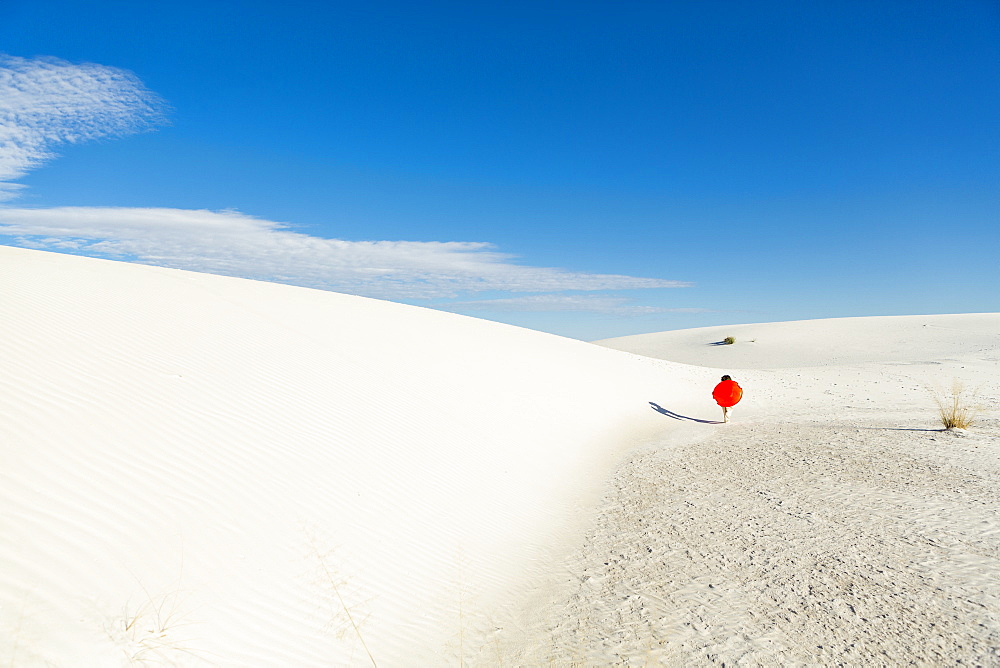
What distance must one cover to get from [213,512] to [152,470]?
66 centimetres

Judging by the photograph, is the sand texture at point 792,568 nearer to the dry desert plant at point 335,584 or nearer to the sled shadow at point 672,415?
the dry desert plant at point 335,584

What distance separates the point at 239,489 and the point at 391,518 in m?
1.57

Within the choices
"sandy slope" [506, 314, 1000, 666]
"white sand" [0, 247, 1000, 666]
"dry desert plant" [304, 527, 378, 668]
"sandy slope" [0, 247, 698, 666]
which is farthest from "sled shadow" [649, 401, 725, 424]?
"dry desert plant" [304, 527, 378, 668]

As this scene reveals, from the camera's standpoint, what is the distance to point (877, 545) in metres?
5.34

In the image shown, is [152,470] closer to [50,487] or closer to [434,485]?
[50,487]

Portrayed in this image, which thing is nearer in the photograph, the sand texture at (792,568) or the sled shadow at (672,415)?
the sand texture at (792,568)

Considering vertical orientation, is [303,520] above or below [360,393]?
below

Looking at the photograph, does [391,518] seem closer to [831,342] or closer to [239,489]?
[239,489]

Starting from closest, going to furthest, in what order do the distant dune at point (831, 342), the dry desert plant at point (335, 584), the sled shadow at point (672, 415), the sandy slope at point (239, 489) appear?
the sandy slope at point (239, 489), the dry desert plant at point (335, 584), the sled shadow at point (672, 415), the distant dune at point (831, 342)

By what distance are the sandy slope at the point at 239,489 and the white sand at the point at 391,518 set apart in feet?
0.08

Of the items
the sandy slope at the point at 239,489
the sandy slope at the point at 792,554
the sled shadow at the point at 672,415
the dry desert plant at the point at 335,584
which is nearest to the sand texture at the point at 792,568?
the sandy slope at the point at 792,554

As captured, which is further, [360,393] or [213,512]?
[360,393]

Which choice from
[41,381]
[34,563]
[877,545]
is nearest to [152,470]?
[34,563]

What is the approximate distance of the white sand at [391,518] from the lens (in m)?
3.46
